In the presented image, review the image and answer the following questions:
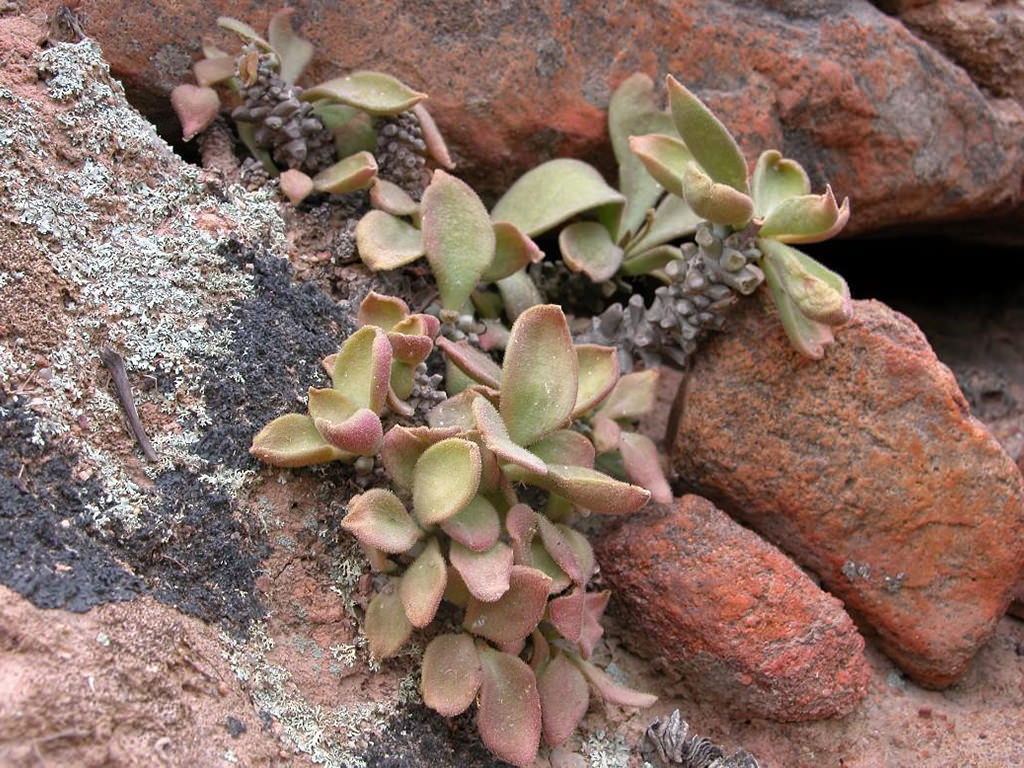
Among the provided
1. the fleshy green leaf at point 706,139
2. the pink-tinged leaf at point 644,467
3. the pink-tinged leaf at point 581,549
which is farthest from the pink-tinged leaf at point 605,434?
the fleshy green leaf at point 706,139

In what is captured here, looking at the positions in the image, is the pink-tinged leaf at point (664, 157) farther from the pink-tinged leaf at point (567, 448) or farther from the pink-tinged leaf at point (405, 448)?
the pink-tinged leaf at point (405, 448)

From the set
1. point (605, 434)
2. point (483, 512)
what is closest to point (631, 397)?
point (605, 434)

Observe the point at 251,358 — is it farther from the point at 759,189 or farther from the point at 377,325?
the point at 759,189

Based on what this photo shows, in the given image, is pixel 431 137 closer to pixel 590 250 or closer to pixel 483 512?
pixel 590 250

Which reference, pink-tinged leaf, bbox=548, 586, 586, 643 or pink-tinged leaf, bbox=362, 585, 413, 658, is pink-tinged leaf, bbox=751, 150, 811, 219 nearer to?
pink-tinged leaf, bbox=548, 586, 586, 643

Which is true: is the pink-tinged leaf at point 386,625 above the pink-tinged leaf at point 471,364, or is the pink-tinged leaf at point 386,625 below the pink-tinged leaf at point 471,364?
below

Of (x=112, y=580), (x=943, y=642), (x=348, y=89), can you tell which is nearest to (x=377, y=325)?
(x=348, y=89)
